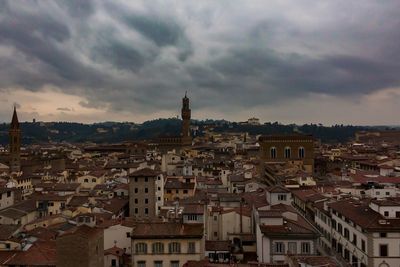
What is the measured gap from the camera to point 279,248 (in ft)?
117

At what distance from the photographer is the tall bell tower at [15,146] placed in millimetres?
104162

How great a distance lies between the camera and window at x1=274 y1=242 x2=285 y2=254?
3553 cm

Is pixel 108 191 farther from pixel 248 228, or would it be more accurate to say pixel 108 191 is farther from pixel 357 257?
pixel 357 257

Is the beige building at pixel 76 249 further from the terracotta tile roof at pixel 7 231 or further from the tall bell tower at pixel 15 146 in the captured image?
the tall bell tower at pixel 15 146

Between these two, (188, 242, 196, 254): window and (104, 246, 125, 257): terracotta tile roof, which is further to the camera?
(104, 246, 125, 257): terracotta tile roof

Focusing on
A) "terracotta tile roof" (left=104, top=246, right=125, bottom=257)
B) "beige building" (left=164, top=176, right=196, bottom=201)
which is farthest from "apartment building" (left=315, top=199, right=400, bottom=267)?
"beige building" (left=164, top=176, right=196, bottom=201)

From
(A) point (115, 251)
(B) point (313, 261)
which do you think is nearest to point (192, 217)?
(A) point (115, 251)

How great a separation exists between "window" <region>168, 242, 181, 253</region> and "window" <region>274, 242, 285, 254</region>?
723 centimetres

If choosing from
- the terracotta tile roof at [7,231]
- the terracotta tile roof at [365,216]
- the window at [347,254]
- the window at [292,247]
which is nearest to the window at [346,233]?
the window at [347,254]

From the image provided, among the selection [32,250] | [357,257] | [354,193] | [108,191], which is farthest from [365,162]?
[32,250]

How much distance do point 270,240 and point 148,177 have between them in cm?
2321

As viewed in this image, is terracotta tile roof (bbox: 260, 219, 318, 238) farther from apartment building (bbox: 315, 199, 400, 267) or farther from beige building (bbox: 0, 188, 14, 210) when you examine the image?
beige building (bbox: 0, 188, 14, 210)

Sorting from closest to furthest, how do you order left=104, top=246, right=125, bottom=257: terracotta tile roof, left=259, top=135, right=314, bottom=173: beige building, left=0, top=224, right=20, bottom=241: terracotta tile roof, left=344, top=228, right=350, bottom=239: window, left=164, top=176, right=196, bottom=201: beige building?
left=104, top=246, right=125, bottom=257: terracotta tile roof → left=344, top=228, right=350, bottom=239: window → left=0, top=224, right=20, bottom=241: terracotta tile roof → left=164, top=176, right=196, bottom=201: beige building → left=259, top=135, right=314, bottom=173: beige building

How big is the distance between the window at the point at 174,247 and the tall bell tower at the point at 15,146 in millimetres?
76443
